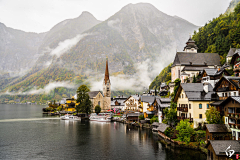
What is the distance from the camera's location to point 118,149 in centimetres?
4281

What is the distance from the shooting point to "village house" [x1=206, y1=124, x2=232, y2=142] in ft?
118

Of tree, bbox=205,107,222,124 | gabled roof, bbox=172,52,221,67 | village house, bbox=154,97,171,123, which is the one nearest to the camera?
tree, bbox=205,107,222,124

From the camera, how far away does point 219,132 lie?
36.2 meters

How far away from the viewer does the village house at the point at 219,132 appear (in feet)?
118

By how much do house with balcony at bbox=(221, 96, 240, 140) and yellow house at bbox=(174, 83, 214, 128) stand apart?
24.7ft

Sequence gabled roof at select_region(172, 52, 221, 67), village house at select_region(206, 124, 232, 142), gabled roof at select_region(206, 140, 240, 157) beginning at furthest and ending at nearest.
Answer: gabled roof at select_region(172, 52, 221, 67), village house at select_region(206, 124, 232, 142), gabled roof at select_region(206, 140, 240, 157)

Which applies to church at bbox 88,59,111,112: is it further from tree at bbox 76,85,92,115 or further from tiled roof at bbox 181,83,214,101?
tiled roof at bbox 181,83,214,101

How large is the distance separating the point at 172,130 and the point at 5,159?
36457 mm

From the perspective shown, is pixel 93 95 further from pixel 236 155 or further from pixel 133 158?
pixel 236 155

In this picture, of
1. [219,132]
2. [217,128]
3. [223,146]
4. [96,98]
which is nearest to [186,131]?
[217,128]

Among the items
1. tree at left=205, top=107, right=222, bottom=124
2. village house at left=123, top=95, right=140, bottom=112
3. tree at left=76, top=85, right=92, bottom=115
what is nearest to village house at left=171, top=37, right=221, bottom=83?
village house at left=123, top=95, right=140, bottom=112

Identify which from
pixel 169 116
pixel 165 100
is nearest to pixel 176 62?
pixel 165 100

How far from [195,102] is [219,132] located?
11.0 meters

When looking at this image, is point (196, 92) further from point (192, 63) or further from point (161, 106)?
point (192, 63)
